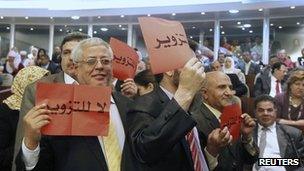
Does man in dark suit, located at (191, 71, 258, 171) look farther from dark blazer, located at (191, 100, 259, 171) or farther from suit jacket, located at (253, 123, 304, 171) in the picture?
suit jacket, located at (253, 123, 304, 171)

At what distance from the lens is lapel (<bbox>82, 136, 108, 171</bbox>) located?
6.52ft

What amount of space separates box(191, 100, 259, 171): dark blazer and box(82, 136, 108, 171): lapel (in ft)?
2.33

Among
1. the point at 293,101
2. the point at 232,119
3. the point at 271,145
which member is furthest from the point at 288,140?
Answer: the point at 232,119

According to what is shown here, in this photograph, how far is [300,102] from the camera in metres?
5.27

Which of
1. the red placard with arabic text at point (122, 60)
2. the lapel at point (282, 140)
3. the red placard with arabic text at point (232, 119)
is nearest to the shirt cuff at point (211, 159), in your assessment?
the red placard with arabic text at point (232, 119)

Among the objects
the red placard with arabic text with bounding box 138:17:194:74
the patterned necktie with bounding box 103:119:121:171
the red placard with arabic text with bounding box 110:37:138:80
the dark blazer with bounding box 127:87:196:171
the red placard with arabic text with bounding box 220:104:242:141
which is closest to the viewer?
the dark blazer with bounding box 127:87:196:171

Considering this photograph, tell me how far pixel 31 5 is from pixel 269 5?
8994 millimetres

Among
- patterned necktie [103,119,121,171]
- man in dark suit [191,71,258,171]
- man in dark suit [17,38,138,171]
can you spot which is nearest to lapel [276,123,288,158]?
man in dark suit [191,71,258,171]

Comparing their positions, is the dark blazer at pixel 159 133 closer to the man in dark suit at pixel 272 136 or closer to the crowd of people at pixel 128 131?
the crowd of people at pixel 128 131

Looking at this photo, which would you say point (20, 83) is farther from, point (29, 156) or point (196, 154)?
point (196, 154)

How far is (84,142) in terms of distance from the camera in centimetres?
201

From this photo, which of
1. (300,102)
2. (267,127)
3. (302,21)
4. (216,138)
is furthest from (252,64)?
(216,138)

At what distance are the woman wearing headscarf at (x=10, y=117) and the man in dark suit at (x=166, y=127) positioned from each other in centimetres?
129

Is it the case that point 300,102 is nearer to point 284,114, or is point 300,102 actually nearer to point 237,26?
point 284,114
